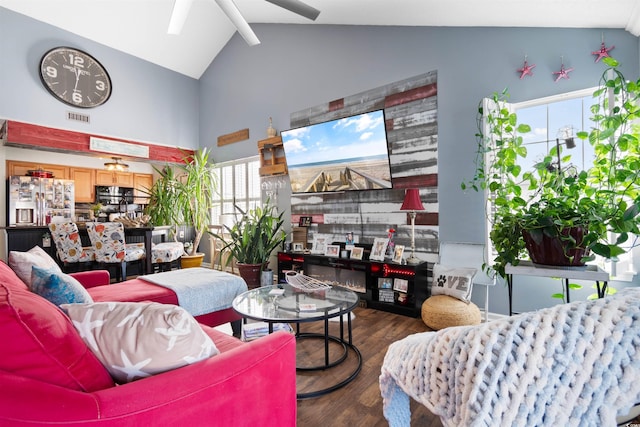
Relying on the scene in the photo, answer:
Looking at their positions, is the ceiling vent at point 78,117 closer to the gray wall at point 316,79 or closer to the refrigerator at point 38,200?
the gray wall at point 316,79

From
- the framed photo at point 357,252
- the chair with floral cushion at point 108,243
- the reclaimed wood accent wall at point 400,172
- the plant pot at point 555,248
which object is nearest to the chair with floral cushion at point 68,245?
the chair with floral cushion at point 108,243

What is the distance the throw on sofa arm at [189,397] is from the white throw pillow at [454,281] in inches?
84.5

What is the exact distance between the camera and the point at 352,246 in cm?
379

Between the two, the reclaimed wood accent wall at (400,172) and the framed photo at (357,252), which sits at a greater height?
the reclaimed wood accent wall at (400,172)

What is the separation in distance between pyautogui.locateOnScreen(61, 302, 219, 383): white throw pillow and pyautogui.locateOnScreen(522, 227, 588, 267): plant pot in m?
1.71

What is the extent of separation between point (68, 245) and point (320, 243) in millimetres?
2979

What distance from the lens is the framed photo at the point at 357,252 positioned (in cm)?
367

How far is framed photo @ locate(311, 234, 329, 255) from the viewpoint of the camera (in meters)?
4.07

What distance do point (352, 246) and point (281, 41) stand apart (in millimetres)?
3306

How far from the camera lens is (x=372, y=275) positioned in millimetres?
3504

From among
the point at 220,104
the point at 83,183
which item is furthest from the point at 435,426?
the point at 83,183

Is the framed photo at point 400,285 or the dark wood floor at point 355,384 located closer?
the dark wood floor at point 355,384

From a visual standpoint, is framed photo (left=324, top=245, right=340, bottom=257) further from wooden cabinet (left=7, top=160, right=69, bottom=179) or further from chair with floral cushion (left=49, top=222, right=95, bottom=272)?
wooden cabinet (left=7, top=160, right=69, bottom=179)

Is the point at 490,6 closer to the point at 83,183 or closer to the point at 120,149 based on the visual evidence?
the point at 120,149
